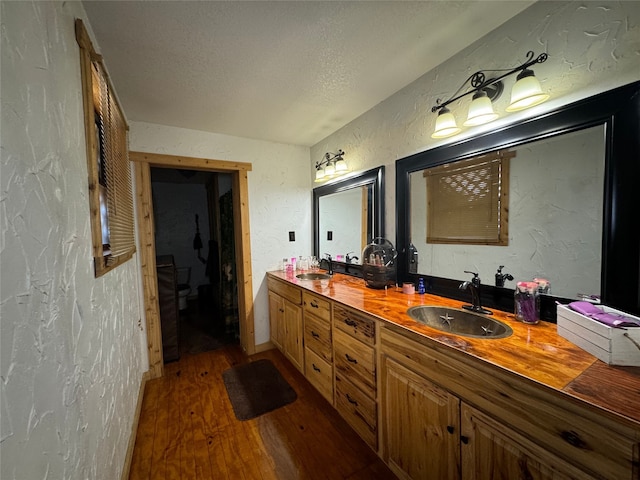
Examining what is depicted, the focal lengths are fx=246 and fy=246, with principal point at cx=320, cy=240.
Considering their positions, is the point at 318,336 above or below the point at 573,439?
below

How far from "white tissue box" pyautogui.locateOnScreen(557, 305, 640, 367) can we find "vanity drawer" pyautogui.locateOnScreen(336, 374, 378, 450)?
39.3 inches

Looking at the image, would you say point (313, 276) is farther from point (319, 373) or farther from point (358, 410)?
point (358, 410)

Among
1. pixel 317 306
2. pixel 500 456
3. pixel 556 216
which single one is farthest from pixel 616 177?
pixel 317 306

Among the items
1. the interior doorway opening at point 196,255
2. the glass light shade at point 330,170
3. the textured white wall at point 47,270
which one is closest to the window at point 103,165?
the textured white wall at point 47,270

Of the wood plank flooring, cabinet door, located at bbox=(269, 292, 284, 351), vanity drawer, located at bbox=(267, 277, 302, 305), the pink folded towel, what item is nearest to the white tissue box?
the pink folded towel

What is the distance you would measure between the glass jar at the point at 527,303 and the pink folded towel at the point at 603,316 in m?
0.15

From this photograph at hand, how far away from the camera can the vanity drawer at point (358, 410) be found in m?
1.42

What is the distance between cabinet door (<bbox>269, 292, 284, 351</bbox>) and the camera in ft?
8.32

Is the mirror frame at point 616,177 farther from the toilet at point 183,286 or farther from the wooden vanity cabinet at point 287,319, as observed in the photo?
the toilet at point 183,286

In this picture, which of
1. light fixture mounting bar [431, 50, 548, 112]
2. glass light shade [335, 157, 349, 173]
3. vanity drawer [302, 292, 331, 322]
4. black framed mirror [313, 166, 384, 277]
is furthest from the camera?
glass light shade [335, 157, 349, 173]

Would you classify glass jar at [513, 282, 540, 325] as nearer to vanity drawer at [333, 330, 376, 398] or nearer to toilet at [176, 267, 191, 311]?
vanity drawer at [333, 330, 376, 398]

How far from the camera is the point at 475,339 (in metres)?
1.04

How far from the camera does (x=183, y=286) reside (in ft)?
13.7

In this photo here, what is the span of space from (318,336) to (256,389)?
79 cm
